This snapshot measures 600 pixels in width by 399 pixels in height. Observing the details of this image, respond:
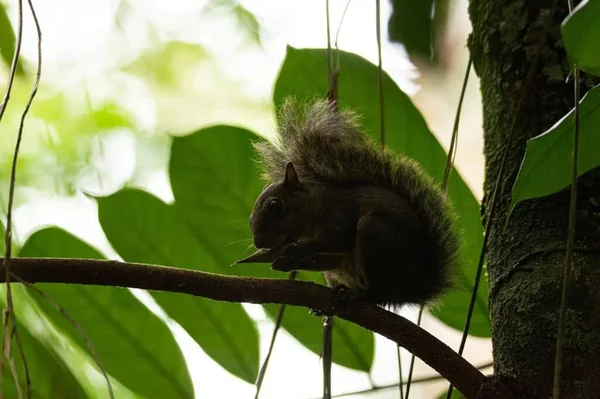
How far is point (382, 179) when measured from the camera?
1.04 metres

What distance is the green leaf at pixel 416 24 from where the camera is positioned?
56.6 inches

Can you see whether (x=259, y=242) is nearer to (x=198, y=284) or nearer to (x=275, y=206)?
(x=275, y=206)

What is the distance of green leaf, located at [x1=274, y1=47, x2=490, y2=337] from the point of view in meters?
1.15

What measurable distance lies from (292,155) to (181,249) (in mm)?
252

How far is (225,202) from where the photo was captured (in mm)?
1188

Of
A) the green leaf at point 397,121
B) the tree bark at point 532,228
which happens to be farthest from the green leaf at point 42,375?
the tree bark at point 532,228

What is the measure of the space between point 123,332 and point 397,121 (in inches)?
23.3

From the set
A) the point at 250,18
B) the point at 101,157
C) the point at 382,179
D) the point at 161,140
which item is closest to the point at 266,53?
the point at 250,18

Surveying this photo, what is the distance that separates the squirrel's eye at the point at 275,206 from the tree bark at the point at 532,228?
0.32m

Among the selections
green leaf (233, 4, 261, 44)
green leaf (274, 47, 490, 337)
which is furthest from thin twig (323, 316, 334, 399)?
green leaf (233, 4, 261, 44)

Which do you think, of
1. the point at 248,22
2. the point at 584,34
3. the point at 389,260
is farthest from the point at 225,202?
the point at 248,22

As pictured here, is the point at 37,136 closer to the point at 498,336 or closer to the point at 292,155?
Result: the point at 292,155

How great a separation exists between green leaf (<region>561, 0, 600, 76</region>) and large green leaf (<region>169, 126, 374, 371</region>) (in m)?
0.74

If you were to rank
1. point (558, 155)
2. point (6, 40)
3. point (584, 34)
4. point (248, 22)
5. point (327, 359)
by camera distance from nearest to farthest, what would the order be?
1. point (584, 34)
2. point (558, 155)
3. point (327, 359)
4. point (6, 40)
5. point (248, 22)
